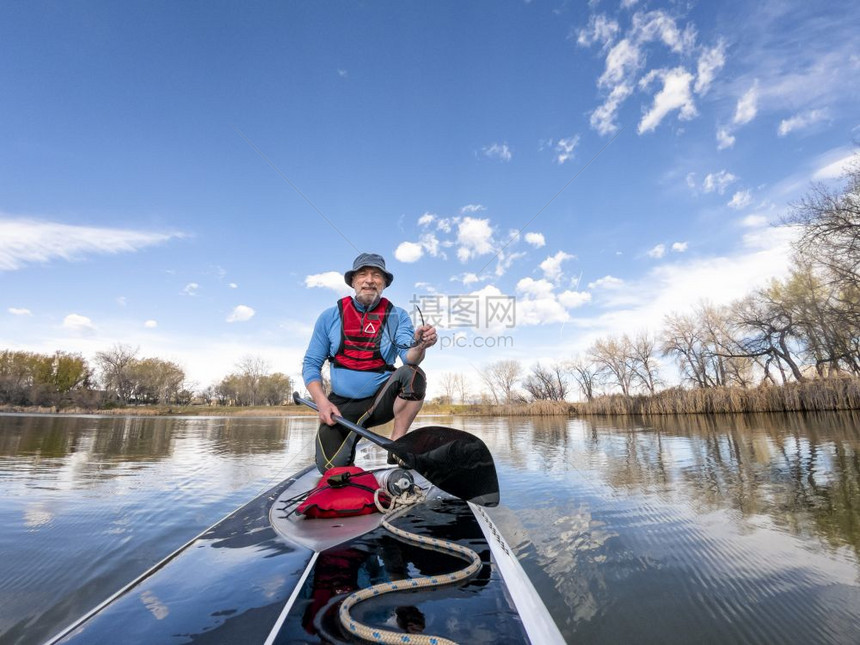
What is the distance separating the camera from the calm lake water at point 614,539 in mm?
1478

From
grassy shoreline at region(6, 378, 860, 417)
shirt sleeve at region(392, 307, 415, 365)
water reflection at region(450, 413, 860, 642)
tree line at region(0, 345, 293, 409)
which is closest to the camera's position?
water reflection at region(450, 413, 860, 642)

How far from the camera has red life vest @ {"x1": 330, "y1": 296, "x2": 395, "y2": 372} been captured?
3.74m

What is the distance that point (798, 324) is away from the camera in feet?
80.4

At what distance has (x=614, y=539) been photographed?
232 cm

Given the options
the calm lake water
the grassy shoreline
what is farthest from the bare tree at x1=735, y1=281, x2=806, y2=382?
the calm lake water

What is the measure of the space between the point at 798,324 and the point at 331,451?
32.0m

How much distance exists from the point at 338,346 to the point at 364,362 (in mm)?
297

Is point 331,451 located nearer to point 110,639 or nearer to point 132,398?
point 110,639

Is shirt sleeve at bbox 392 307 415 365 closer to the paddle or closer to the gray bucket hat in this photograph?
the gray bucket hat

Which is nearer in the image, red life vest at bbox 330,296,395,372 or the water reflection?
the water reflection

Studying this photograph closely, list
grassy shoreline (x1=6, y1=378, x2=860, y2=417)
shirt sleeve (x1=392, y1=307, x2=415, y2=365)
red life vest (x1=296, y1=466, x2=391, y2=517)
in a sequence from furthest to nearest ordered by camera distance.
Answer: grassy shoreline (x1=6, y1=378, x2=860, y2=417), shirt sleeve (x1=392, y1=307, x2=415, y2=365), red life vest (x1=296, y1=466, x2=391, y2=517)

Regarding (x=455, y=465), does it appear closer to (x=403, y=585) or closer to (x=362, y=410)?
(x=403, y=585)

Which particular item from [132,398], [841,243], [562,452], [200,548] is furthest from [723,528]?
[132,398]

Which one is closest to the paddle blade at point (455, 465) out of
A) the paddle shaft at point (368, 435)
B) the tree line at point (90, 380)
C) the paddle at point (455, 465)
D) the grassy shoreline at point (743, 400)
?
the paddle at point (455, 465)
